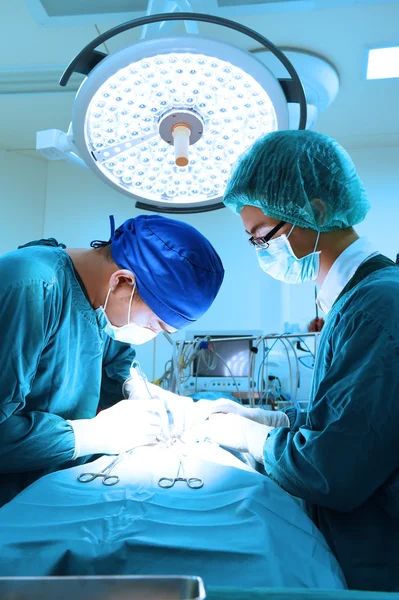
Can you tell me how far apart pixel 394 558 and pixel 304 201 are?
0.78 m

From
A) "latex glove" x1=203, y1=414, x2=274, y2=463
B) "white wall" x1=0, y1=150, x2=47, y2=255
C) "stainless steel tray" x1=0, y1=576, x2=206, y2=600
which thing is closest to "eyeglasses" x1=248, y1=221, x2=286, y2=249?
"latex glove" x1=203, y1=414, x2=274, y2=463

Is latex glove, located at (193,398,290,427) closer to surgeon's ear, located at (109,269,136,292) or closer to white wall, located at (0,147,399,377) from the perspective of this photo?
surgeon's ear, located at (109,269,136,292)

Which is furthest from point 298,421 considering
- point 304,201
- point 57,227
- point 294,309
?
point 57,227

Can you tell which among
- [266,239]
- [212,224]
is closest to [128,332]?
[266,239]

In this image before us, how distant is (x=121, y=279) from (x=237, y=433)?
0.55 meters

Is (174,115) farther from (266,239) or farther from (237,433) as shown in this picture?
(237,433)

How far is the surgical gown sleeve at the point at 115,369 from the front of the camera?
1734mm

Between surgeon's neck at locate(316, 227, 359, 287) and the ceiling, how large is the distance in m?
0.66

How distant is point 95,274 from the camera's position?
1362 mm

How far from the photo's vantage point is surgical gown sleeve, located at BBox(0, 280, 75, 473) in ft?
3.52

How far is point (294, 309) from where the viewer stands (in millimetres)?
3088

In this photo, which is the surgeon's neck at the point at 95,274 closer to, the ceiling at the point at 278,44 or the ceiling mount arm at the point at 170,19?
the ceiling mount arm at the point at 170,19

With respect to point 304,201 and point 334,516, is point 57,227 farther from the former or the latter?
point 334,516

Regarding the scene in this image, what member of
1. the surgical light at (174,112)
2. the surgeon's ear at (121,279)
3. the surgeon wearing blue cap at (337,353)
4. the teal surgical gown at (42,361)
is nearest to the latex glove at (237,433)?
the surgeon wearing blue cap at (337,353)
